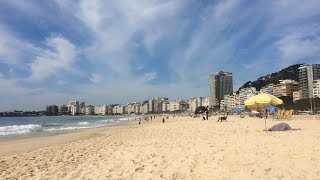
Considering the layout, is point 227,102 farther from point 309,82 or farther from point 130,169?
point 130,169

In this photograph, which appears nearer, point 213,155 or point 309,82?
point 213,155

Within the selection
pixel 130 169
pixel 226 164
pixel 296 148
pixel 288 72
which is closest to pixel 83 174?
pixel 130 169

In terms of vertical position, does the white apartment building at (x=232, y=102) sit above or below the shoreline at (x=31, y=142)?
above

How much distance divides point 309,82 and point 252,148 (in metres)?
142

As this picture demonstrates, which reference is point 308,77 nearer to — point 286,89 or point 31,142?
point 286,89

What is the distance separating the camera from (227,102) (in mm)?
184625

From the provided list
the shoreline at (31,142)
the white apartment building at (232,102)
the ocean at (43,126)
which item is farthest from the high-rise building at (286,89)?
the shoreline at (31,142)

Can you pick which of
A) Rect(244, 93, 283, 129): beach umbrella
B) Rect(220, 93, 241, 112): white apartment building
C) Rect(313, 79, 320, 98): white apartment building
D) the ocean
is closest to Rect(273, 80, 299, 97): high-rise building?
Rect(313, 79, 320, 98): white apartment building

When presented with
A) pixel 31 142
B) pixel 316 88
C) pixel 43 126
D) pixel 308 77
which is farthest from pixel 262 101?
pixel 308 77

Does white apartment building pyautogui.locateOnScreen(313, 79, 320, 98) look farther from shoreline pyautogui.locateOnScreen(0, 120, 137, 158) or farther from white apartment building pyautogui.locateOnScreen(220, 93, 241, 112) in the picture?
shoreline pyautogui.locateOnScreen(0, 120, 137, 158)

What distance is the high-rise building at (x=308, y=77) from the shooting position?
5320 inches

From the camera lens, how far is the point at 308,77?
140m

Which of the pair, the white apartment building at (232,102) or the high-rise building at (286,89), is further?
the white apartment building at (232,102)

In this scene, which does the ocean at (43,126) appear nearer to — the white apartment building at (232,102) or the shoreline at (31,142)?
the shoreline at (31,142)
